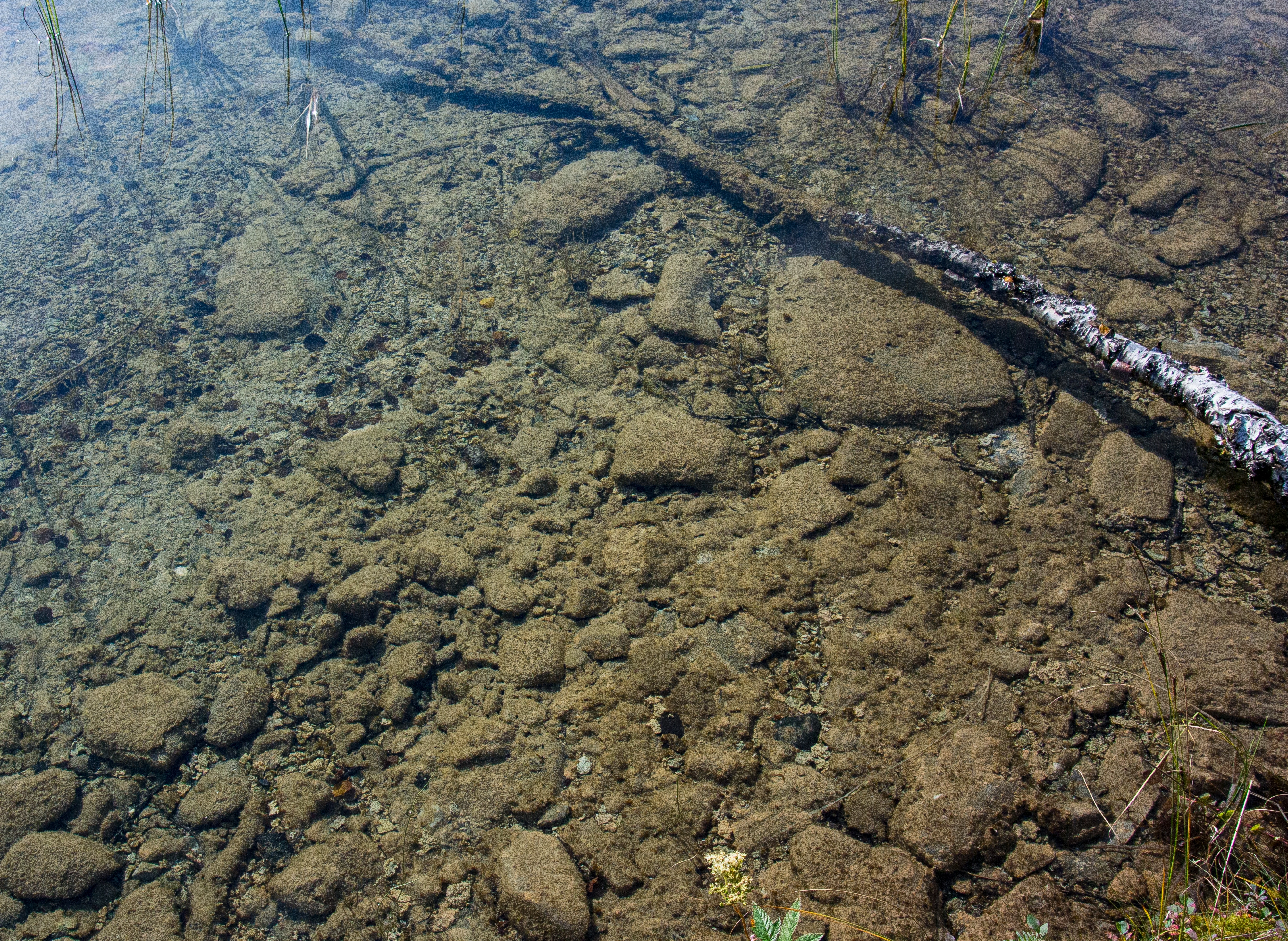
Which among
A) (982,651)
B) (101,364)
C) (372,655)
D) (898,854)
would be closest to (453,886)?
(372,655)

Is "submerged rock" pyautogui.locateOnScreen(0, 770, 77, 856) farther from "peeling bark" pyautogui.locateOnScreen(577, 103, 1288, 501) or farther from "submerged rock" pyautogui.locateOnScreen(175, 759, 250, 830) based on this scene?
"peeling bark" pyautogui.locateOnScreen(577, 103, 1288, 501)

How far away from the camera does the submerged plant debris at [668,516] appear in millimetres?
1879

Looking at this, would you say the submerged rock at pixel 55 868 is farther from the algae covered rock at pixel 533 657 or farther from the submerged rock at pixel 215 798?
the algae covered rock at pixel 533 657

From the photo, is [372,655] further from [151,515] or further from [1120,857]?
[1120,857]

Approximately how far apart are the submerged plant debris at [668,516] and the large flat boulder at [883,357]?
2 cm

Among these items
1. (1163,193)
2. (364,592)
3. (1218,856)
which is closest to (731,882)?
(1218,856)

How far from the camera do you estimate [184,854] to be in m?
2.21

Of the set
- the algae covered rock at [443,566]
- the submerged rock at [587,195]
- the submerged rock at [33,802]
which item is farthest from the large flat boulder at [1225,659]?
the submerged rock at [33,802]

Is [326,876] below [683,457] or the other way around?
below

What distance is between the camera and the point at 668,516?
8.82 ft

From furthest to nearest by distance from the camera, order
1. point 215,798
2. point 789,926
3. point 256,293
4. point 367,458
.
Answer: point 256,293 < point 367,458 < point 215,798 < point 789,926

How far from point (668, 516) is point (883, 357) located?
51.1 inches

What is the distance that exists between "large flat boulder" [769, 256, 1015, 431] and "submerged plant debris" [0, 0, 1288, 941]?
23 millimetres

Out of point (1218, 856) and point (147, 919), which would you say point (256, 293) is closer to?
point (147, 919)
